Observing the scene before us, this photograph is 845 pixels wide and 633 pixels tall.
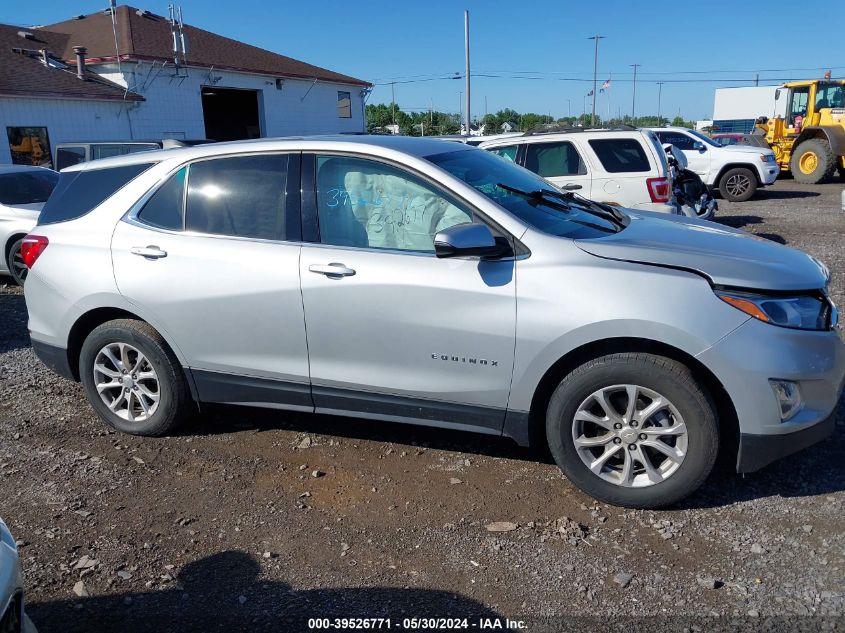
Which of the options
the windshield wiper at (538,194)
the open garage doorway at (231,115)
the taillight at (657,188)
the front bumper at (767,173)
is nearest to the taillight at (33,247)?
the windshield wiper at (538,194)

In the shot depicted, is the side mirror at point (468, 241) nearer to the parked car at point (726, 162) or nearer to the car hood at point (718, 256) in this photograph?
the car hood at point (718, 256)

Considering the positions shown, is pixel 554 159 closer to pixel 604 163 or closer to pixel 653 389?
pixel 604 163

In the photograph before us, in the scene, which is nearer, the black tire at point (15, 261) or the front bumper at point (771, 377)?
the front bumper at point (771, 377)

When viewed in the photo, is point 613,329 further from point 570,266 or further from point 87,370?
point 87,370

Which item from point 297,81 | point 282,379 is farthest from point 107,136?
point 282,379

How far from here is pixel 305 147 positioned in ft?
13.2

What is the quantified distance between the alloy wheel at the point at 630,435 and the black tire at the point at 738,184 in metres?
15.0

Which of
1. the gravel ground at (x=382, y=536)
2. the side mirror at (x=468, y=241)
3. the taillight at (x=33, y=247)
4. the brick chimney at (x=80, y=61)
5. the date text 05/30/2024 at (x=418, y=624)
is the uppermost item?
Result: the brick chimney at (x=80, y=61)

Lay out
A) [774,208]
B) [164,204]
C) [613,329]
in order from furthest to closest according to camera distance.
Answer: [774,208]
[164,204]
[613,329]

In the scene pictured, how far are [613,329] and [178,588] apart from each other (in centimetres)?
227

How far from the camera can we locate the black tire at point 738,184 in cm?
1645

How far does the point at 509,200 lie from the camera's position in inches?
151

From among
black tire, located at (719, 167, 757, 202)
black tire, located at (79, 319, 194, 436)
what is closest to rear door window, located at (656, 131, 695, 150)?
black tire, located at (719, 167, 757, 202)

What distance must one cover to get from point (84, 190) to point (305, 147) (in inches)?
64.5
